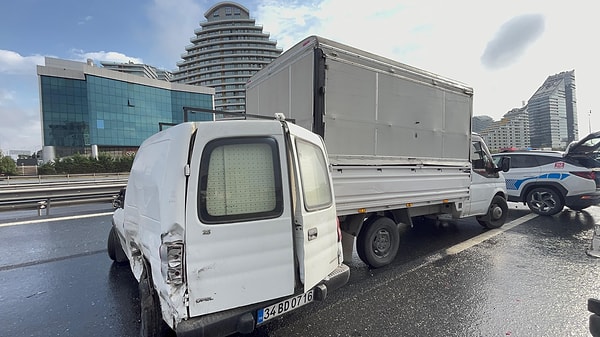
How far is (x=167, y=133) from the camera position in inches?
97.2

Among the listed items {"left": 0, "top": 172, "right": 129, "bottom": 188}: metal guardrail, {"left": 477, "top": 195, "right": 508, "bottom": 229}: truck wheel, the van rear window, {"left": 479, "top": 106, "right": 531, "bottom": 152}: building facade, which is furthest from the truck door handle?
{"left": 0, "top": 172, "right": 129, "bottom": 188}: metal guardrail

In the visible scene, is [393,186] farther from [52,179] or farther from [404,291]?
[52,179]

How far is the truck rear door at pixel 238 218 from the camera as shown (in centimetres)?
208

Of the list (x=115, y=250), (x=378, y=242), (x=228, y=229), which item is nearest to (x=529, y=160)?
(x=378, y=242)

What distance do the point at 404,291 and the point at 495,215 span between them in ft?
14.8

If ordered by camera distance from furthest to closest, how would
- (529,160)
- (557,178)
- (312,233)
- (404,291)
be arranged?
1. (529,160)
2. (557,178)
3. (404,291)
4. (312,233)

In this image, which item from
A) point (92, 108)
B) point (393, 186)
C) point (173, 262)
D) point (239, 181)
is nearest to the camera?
point (173, 262)

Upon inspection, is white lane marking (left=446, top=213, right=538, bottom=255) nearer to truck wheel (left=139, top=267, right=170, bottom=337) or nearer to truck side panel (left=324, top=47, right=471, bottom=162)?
truck side panel (left=324, top=47, right=471, bottom=162)

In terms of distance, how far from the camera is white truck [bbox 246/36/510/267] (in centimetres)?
380

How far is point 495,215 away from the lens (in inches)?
270

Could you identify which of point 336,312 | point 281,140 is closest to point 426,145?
point 336,312

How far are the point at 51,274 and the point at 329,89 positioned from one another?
16.2 feet

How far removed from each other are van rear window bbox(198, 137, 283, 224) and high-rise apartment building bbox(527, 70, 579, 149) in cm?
3065

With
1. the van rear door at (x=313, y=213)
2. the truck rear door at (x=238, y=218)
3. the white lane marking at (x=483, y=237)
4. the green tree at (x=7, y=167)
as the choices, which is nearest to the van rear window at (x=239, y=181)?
the truck rear door at (x=238, y=218)
